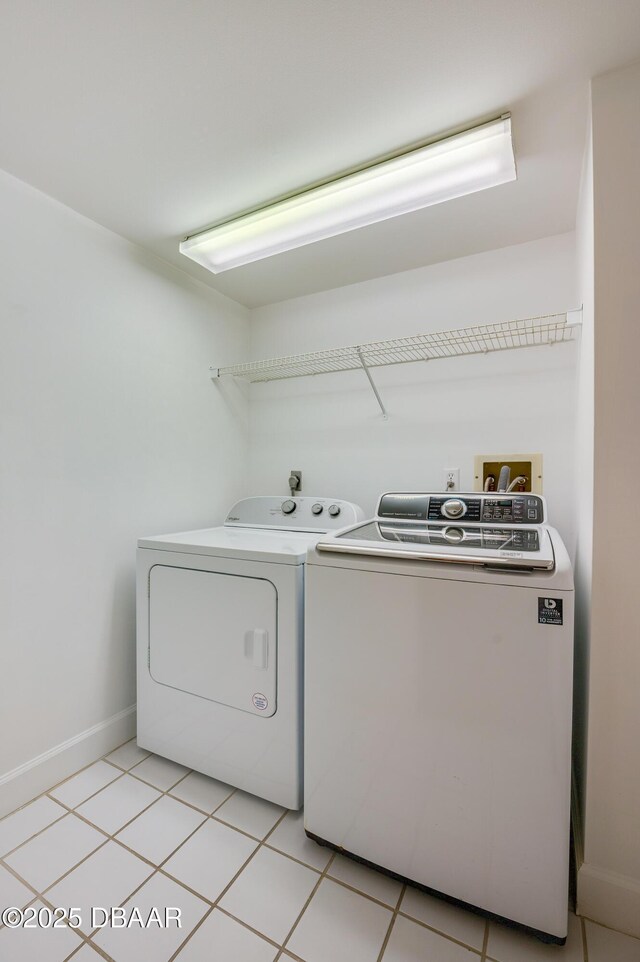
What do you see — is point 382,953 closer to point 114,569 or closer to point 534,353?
point 114,569

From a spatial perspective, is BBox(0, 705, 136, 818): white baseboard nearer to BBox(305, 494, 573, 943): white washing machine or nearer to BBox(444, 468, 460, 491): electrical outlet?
BBox(305, 494, 573, 943): white washing machine

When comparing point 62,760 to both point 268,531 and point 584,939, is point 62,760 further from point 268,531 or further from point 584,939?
point 584,939

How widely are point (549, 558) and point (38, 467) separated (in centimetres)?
169

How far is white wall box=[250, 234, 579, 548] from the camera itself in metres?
1.81

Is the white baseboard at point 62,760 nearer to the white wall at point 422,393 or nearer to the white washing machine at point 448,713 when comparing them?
the white washing machine at point 448,713

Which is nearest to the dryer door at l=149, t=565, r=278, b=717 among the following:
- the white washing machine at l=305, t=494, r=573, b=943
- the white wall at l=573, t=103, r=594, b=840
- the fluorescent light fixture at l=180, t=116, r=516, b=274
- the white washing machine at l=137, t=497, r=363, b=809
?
the white washing machine at l=137, t=497, r=363, b=809

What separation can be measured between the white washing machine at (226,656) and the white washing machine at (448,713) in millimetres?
131

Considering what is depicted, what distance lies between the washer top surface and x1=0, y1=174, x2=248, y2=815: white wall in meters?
0.26

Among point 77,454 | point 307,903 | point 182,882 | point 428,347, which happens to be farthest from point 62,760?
point 428,347

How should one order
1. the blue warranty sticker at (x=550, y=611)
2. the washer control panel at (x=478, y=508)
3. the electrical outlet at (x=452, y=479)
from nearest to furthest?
the blue warranty sticker at (x=550, y=611), the washer control panel at (x=478, y=508), the electrical outlet at (x=452, y=479)

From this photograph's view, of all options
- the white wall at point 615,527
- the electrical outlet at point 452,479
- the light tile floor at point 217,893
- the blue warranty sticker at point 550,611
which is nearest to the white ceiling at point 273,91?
the white wall at point 615,527

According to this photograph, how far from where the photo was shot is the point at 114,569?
5.83 ft

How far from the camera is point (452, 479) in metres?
1.97

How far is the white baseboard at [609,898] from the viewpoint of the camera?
1.04m
